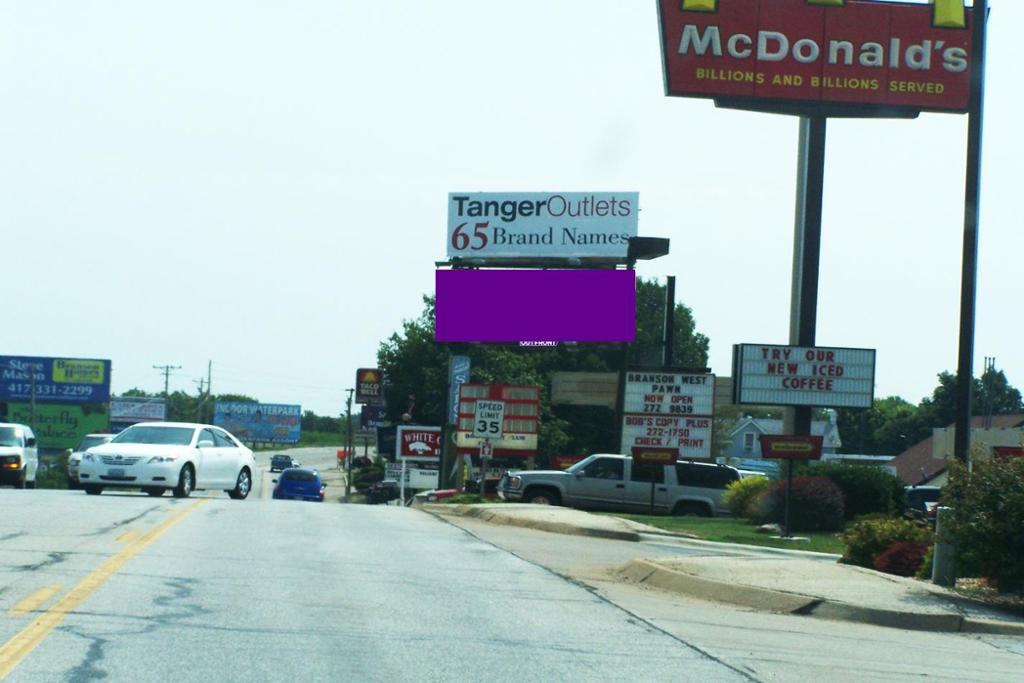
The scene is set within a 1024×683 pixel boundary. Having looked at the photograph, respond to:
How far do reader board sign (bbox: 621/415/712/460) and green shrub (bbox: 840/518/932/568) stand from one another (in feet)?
50.4

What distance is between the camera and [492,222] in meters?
49.2

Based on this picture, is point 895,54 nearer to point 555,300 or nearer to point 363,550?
point 555,300

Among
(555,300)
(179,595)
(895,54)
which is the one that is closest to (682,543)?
(179,595)

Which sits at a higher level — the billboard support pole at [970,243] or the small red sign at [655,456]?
the billboard support pole at [970,243]

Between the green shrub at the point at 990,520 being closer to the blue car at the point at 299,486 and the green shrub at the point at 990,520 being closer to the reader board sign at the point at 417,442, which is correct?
the blue car at the point at 299,486

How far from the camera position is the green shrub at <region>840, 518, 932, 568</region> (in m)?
16.8

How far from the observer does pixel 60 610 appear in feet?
33.6

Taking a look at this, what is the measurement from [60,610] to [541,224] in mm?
39856

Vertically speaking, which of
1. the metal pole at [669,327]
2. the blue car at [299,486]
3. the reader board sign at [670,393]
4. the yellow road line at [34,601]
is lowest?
the blue car at [299,486]

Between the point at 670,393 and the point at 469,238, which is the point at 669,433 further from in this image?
the point at 469,238

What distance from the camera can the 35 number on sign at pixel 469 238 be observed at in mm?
48781

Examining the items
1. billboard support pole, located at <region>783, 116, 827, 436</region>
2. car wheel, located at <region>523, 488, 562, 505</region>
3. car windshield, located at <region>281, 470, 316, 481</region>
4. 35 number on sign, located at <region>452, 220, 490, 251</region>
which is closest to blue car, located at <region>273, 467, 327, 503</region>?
car windshield, located at <region>281, 470, 316, 481</region>

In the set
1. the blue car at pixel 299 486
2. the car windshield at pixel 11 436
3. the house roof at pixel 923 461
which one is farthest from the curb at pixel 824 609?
the house roof at pixel 923 461

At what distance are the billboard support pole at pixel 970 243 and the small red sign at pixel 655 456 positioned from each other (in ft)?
49.4
